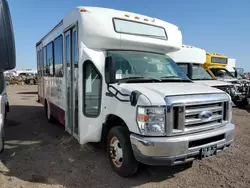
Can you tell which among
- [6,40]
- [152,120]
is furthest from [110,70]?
[6,40]

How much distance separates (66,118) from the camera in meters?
5.72

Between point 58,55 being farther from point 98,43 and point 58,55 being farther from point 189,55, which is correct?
point 189,55

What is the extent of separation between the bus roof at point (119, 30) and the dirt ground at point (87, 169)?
232 centimetres

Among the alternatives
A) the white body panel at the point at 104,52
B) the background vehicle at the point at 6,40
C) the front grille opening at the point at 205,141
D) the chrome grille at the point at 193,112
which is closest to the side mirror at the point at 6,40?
the background vehicle at the point at 6,40

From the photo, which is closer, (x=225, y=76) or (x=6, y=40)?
(x=6, y=40)

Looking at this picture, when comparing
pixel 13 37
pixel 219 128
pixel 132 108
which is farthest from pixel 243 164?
pixel 13 37

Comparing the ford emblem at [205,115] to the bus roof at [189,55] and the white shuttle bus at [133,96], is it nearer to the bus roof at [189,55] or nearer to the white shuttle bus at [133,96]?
the white shuttle bus at [133,96]

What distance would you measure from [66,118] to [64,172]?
1742 millimetres

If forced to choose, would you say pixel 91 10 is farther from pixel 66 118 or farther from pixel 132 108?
pixel 66 118

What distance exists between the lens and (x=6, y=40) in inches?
119

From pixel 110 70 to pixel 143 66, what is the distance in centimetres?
76

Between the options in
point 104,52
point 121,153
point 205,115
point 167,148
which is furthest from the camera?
point 104,52

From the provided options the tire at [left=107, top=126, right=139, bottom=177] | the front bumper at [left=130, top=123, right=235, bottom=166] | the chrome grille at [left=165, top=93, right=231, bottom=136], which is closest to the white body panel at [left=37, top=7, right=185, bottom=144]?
the tire at [left=107, top=126, right=139, bottom=177]

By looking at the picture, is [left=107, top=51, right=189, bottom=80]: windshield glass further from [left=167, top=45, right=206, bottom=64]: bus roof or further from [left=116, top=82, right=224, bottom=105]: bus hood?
[left=167, top=45, right=206, bottom=64]: bus roof
